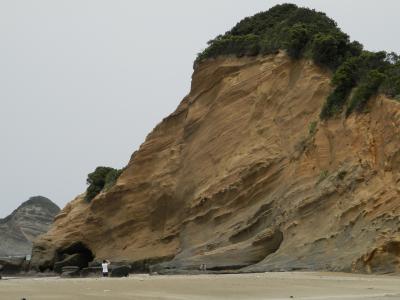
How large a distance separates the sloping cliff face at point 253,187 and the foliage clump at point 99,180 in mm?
1550

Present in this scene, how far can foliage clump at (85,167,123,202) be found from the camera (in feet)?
163

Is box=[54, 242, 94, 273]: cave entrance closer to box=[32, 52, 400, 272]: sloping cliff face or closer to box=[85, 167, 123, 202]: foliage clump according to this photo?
box=[32, 52, 400, 272]: sloping cliff face

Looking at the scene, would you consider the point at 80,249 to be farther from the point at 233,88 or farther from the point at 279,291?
the point at 279,291

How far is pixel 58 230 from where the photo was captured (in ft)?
157

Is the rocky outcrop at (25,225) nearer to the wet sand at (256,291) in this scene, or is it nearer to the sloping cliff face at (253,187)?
the sloping cliff face at (253,187)

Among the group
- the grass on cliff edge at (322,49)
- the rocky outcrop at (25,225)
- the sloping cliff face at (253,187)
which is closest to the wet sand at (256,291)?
the sloping cliff face at (253,187)

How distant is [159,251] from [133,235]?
3754 mm

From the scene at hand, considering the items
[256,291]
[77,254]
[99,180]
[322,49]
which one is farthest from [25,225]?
[256,291]

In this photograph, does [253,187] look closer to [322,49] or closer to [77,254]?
[322,49]

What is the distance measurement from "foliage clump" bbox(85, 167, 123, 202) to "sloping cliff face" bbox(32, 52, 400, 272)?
1550 millimetres

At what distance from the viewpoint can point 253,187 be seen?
3253 centimetres

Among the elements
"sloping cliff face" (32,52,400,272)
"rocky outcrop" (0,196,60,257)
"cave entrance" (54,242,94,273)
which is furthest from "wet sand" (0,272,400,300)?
"rocky outcrop" (0,196,60,257)

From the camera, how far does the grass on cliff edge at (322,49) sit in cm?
2697

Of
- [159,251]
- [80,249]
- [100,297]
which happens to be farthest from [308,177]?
[80,249]
